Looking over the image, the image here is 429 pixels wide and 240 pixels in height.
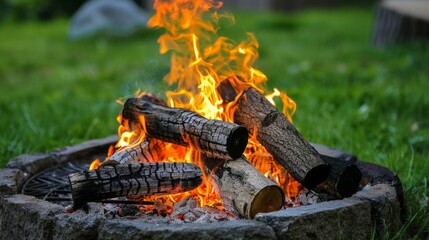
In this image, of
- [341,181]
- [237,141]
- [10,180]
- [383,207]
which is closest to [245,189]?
[237,141]

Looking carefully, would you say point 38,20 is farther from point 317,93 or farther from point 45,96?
point 317,93

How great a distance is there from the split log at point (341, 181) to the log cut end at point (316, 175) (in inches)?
1.0

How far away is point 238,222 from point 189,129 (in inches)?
26.1

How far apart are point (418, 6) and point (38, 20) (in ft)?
27.9

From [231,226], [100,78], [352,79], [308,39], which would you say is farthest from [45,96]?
[308,39]

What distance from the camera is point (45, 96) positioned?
6.28 meters

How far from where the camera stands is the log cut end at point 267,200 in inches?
104

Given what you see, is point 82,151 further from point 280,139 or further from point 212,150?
point 280,139

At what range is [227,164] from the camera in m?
2.81

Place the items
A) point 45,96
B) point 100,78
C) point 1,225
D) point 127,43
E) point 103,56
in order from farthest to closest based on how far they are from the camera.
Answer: point 127,43
point 103,56
point 100,78
point 45,96
point 1,225

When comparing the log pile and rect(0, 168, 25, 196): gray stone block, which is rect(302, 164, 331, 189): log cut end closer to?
the log pile

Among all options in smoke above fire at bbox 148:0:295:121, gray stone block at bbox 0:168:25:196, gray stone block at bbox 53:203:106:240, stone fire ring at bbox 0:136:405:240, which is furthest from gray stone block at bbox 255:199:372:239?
gray stone block at bbox 0:168:25:196

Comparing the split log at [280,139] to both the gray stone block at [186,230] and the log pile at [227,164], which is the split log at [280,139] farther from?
the gray stone block at [186,230]

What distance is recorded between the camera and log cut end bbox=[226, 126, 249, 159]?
2.74 meters
